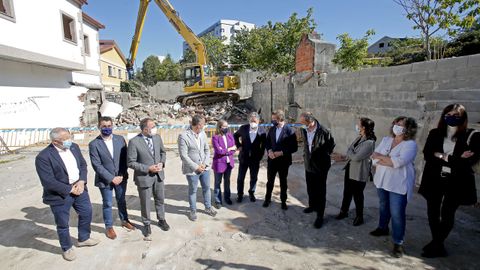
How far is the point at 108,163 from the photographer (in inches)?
132

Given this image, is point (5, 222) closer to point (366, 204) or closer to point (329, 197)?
point (329, 197)

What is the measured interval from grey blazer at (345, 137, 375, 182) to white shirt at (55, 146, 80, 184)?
3.41 meters

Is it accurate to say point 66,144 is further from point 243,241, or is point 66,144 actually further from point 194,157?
point 243,241

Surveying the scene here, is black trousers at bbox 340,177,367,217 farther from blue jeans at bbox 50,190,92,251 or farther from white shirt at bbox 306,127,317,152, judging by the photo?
blue jeans at bbox 50,190,92,251

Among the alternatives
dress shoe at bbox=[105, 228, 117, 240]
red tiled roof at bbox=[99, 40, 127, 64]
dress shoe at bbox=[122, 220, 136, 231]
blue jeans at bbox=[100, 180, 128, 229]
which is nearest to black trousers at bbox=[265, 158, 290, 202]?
dress shoe at bbox=[122, 220, 136, 231]

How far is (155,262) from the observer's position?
2930mm

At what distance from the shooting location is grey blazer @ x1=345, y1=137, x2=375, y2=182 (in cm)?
330

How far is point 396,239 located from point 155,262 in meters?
2.69

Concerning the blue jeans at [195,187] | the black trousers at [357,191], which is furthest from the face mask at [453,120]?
the blue jeans at [195,187]

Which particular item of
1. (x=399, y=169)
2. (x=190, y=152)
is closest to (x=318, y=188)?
(x=399, y=169)

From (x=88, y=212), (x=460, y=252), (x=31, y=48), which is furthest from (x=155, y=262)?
(x=31, y=48)

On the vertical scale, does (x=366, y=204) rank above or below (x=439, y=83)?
below

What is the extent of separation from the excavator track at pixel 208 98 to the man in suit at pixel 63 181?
14.7m

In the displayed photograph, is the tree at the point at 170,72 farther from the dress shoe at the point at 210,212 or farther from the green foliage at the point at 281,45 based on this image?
the dress shoe at the point at 210,212
